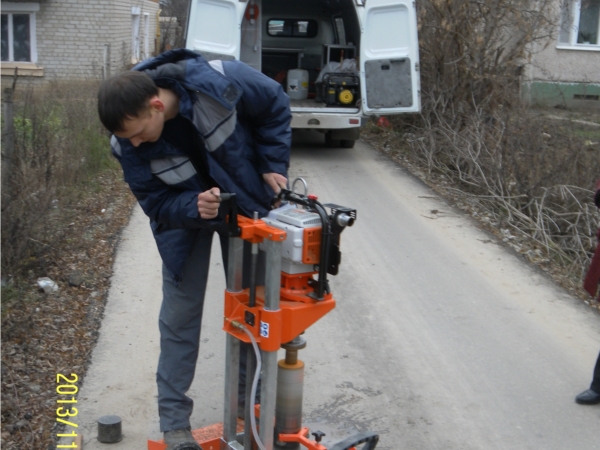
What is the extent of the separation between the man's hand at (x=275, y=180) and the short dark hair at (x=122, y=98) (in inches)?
23.9

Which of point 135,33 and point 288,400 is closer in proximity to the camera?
point 288,400

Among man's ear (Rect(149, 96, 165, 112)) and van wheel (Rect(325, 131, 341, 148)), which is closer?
man's ear (Rect(149, 96, 165, 112))

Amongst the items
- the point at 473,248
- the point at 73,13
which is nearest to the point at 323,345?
the point at 473,248

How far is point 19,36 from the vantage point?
1772cm

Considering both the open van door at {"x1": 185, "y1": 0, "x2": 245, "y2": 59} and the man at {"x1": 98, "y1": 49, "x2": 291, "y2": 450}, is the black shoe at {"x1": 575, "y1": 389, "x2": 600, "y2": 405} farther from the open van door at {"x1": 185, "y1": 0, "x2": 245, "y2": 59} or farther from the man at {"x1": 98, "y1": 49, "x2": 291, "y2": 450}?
the open van door at {"x1": 185, "y1": 0, "x2": 245, "y2": 59}

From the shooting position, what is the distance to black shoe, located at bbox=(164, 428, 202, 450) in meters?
3.04

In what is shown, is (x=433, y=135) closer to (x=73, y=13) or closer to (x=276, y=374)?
(x=276, y=374)

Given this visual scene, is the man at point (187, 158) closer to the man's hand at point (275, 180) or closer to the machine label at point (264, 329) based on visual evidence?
the man's hand at point (275, 180)

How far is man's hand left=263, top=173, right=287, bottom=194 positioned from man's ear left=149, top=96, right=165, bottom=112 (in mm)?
527

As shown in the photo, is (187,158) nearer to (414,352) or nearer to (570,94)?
(414,352)

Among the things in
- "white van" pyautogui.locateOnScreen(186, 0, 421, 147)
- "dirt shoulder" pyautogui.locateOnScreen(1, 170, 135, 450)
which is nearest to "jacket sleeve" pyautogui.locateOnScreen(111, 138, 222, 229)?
"dirt shoulder" pyautogui.locateOnScreen(1, 170, 135, 450)

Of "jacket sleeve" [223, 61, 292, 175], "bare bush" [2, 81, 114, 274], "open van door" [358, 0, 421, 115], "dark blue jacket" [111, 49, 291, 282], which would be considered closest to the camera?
"dark blue jacket" [111, 49, 291, 282]
